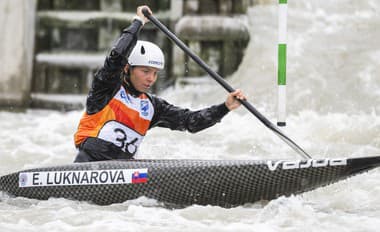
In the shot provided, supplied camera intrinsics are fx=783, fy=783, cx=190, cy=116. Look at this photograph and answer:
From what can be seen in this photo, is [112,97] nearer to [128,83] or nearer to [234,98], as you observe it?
[128,83]

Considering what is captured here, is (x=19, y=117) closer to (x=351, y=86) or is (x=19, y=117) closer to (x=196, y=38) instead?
(x=196, y=38)

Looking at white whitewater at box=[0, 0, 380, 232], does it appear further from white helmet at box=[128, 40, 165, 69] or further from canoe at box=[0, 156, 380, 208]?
white helmet at box=[128, 40, 165, 69]

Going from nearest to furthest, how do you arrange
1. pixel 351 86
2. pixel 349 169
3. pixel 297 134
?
pixel 349 169 → pixel 297 134 → pixel 351 86

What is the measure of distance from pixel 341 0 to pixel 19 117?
4.16 m

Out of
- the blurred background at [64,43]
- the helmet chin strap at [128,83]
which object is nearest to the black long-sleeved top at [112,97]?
the helmet chin strap at [128,83]

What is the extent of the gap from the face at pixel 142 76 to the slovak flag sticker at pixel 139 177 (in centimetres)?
58

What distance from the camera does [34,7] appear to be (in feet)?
32.2

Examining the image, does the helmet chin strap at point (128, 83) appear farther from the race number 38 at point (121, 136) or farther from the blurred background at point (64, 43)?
the blurred background at point (64, 43)

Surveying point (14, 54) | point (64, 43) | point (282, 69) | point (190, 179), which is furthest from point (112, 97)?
point (64, 43)

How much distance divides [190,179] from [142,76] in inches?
29.3

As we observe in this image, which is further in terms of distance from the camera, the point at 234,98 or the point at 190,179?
the point at 234,98

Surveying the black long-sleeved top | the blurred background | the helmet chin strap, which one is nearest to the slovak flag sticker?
the black long-sleeved top

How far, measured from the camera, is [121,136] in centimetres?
484

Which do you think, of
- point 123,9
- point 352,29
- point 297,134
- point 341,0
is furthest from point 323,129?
point 123,9
